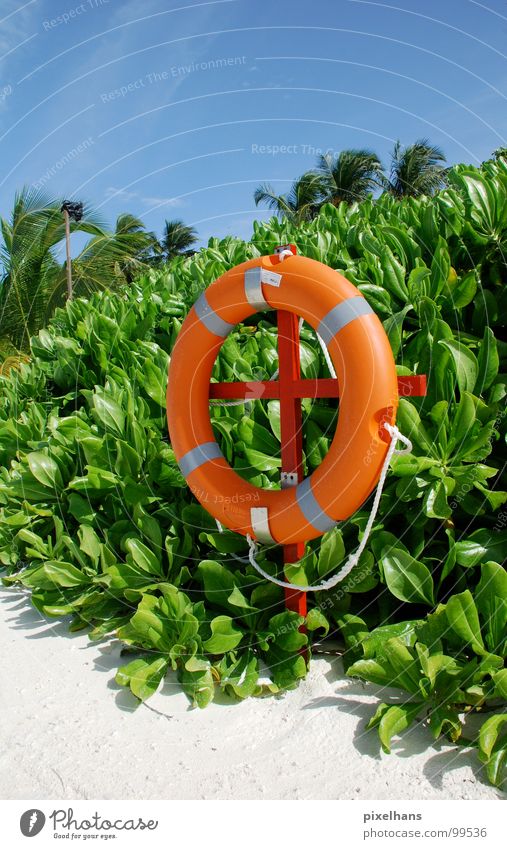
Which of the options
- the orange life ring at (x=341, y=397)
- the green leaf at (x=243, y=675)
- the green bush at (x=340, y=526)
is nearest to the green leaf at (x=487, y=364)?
the green bush at (x=340, y=526)

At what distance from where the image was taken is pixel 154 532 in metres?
2.42

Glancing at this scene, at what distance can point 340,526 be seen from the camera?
2236 mm

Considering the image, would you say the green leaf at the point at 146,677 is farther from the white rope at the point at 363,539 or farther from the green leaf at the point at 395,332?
the green leaf at the point at 395,332

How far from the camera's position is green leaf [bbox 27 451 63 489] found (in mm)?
2830

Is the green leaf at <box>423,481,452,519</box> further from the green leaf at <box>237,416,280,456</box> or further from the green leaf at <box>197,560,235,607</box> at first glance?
the green leaf at <box>197,560,235,607</box>

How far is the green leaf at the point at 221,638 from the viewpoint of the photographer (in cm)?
206

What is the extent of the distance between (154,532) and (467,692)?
1.18 meters

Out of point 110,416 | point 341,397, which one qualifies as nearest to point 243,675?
point 341,397

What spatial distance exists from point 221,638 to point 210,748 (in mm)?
336

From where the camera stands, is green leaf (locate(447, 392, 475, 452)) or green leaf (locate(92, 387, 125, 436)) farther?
green leaf (locate(92, 387, 125, 436))

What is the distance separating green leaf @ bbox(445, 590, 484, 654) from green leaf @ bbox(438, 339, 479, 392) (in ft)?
2.36

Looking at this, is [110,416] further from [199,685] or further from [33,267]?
[33,267]

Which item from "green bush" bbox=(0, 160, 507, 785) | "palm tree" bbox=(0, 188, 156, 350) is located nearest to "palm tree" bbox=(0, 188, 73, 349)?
"palm tree" bbox=(0, 188, 156, 350)

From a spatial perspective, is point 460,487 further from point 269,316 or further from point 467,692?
point 269,316
